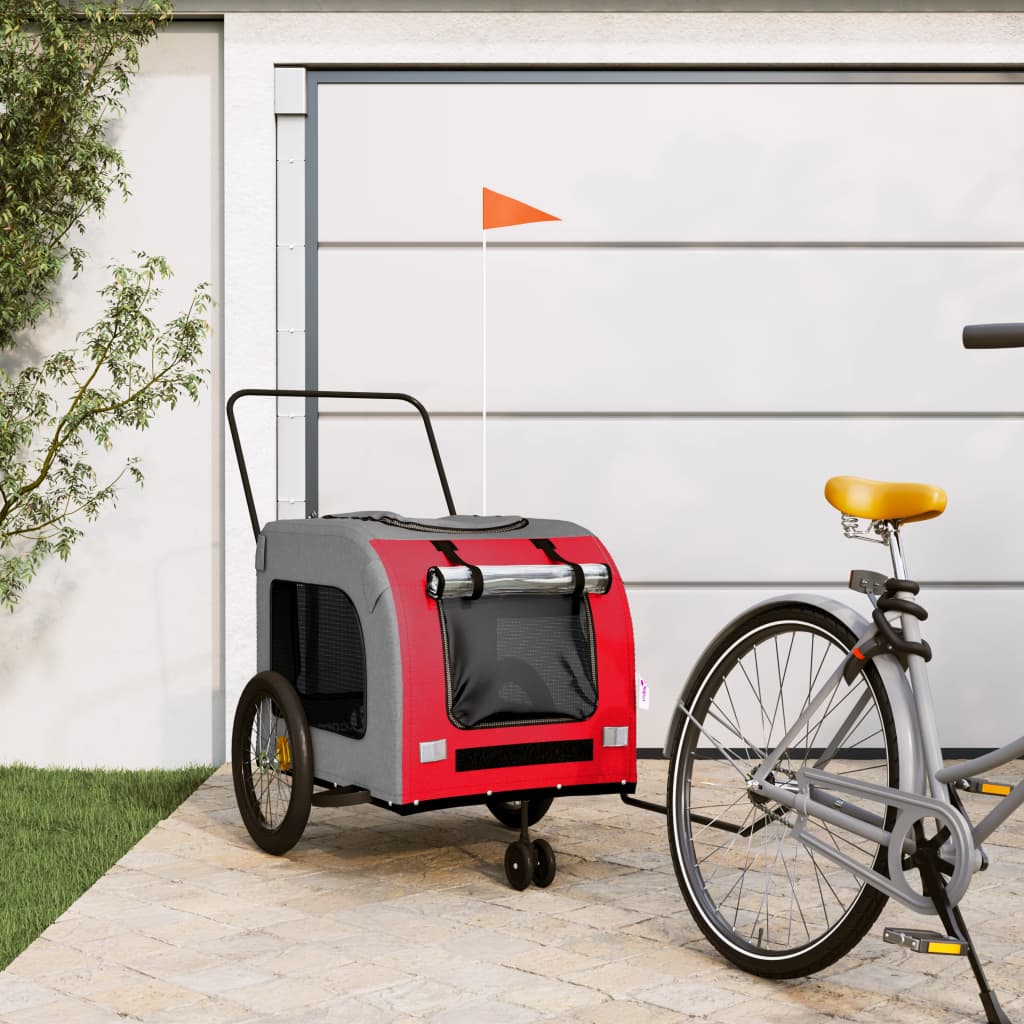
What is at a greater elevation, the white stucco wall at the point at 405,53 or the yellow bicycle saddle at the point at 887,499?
the white stucco wall at the point at 405,53

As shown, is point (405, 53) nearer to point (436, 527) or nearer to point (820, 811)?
point (436, 527)

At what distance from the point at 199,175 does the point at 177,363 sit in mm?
731

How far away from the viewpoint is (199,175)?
5.33 metres

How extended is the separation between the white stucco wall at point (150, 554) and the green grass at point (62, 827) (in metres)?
0.20

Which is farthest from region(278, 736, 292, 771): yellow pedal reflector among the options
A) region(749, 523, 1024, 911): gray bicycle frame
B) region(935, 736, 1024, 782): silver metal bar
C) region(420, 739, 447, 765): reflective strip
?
region(935, 736, 1024, 782): silver metal bar

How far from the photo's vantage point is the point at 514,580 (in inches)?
134

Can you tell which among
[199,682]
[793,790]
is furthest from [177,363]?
[793,790]

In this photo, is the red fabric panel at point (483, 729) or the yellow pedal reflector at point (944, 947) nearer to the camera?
the yellow pedal reflector at point (944, 947)

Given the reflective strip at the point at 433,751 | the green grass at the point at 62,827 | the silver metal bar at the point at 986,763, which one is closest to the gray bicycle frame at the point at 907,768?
the silver metal bar at the point at 986,763

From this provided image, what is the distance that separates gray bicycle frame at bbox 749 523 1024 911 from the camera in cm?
252

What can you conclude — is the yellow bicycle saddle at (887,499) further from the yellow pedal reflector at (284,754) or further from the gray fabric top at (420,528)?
the yellow pedal reflector at (284,754)

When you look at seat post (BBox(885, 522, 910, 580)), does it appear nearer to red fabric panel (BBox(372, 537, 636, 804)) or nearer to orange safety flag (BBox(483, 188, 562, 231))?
red fabric panel (BBox(372, 537, 636, 804))

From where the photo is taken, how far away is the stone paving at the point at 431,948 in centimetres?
268

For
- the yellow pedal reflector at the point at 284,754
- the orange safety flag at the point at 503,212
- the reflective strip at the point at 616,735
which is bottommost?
the yellow pedal reflector at the point at 284,754
